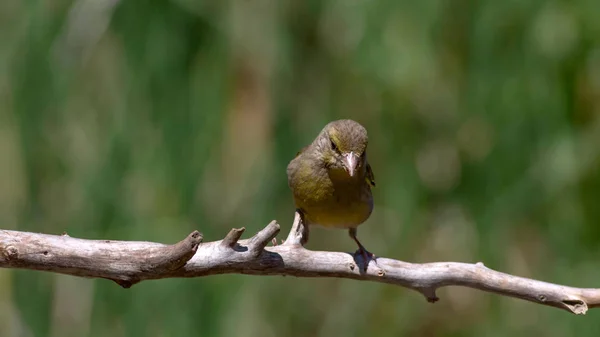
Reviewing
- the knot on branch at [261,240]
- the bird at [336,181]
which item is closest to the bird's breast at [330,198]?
the bird at [336,181]

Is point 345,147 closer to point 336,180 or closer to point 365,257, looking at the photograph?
point 336,180

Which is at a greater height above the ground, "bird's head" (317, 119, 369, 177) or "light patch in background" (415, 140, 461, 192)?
"light patch in background" (415, 140, 461, 192)

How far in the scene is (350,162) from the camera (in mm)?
3641

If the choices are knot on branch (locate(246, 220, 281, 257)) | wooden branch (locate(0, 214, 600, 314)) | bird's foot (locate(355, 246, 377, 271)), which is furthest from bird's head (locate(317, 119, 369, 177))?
knot on branch (locate(246, 220, 281, 257))

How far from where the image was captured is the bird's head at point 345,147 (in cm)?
363

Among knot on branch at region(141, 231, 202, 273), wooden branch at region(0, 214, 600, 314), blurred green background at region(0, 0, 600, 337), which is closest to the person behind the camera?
knot on branch at region(141, 231, 202, 273)

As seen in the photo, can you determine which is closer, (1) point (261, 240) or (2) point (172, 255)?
(2) point (172, 255)

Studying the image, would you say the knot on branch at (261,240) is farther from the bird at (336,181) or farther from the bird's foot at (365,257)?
the bird at (336,181)

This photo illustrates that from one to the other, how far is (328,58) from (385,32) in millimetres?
385

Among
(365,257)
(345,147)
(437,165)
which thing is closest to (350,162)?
(345,147)

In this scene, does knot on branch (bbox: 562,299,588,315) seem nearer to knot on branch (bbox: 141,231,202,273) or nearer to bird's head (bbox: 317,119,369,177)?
bird's head (bbox: 317,119,369,177)

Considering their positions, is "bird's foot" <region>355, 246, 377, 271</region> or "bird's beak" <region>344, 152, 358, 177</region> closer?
"bird's foot" <region>355, 246, 377, 271</region>

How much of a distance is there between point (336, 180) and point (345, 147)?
0.56ft

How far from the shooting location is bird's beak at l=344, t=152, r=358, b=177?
3.61m
